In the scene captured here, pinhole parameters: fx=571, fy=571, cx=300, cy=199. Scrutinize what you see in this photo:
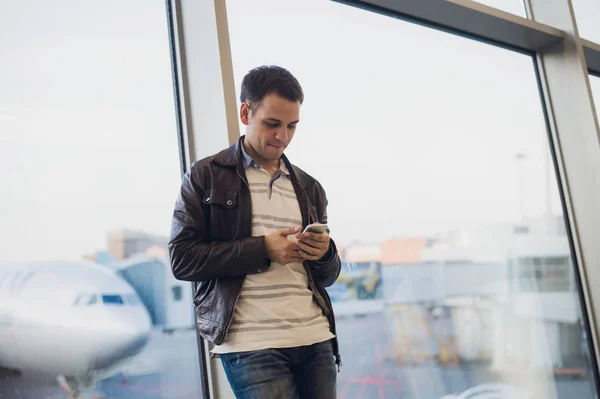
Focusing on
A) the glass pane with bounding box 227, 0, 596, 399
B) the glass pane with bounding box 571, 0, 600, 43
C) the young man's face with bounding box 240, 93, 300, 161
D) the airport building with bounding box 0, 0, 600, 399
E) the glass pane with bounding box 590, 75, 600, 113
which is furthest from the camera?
the glass pane with bounding box 590, 75, 600, 113

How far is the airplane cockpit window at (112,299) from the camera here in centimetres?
164

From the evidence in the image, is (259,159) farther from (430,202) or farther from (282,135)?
(430,202)

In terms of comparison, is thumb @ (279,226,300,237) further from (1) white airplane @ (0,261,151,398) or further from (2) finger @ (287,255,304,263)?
(1) white airplane @ (0,261,151,398)

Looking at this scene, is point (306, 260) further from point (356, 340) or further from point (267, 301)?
point (356, 340)

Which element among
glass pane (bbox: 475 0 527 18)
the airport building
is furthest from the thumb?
glass pane (bbox: 475 0 527 18)

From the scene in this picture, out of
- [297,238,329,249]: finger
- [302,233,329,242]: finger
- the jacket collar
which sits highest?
the jacket collar

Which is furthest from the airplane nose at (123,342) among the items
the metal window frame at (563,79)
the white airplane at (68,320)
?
the metal window frame at (563,79)

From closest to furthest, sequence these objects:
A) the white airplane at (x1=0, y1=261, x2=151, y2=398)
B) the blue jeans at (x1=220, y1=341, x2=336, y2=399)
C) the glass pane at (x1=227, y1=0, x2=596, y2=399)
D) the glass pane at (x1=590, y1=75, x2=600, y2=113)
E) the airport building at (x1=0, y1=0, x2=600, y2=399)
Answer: the blue jeans at (x1=220, y1=341, x2=336, y2=399) < the white airplane at (x1=0, y1=261, x2=151, y2=398) < the airport building at (x1=0, y1=0, x2=600, y2=399) < the glass pane at (x1=227, y1=0, x2=596, y2=399) < the glass pane at (x1=590, y1=75, x2=600, y2=113)

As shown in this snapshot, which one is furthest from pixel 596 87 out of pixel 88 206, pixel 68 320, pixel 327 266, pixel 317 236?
pixel 68 320

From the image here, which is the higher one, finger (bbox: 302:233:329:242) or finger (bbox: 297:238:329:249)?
finger (bbox: 302:233:329:242)

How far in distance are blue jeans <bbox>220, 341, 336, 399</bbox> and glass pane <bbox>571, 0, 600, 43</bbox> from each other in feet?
9.52

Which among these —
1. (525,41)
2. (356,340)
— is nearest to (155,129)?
(356,340)

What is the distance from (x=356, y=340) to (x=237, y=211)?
3.86ft

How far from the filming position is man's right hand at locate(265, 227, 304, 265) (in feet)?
3.85
